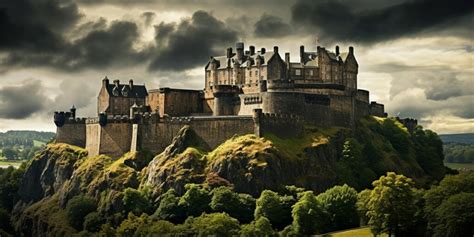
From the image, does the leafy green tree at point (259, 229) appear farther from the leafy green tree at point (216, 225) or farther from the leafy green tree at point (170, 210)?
the leafy green tree at point (170, 210)

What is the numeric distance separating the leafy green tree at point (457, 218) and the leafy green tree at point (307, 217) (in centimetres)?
1586

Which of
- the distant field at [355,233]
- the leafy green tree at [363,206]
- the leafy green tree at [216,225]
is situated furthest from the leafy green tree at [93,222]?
the leafy green tree at [363,206]

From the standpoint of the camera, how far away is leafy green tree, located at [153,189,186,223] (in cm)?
10462

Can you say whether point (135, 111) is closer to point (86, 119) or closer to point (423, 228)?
point (86, 119)

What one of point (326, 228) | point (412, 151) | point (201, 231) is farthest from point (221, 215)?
point (412, 151)

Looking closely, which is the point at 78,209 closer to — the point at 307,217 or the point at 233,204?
the point at 233,204

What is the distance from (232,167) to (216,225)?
60.2 ft

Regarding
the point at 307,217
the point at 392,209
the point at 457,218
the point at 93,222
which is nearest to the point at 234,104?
the point at 93,222

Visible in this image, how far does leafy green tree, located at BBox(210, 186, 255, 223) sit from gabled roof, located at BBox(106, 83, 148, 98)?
117 ft

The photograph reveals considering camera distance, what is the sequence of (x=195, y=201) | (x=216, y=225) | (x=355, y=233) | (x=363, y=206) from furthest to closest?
1. (x=195, y=201)
2. (x=363, y=206)
3. (x=355, y=233)
4. (x=216, y=225)

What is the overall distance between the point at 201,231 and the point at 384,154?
44.4m

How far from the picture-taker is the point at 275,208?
329ft

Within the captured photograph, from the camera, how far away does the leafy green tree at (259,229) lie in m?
91.3

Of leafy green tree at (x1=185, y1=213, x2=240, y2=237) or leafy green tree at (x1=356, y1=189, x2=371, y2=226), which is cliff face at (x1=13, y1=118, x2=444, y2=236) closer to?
leafy green tree at (x1=356, y1=189, x2=371, y2=226)
